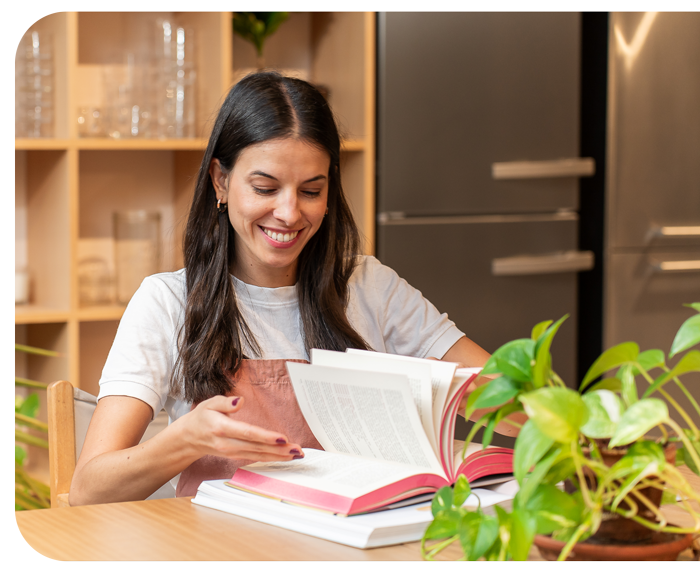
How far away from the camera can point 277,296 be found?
1354mm

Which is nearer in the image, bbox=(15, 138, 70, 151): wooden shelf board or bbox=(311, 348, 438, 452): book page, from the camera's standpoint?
bbox=(311, 348, 438, 452): book page

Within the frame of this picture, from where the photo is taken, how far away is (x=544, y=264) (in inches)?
95.3

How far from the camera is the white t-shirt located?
1.17 m

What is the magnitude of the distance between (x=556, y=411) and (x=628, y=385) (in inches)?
4.0

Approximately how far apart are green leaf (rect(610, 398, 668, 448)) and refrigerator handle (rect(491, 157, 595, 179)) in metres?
1.82

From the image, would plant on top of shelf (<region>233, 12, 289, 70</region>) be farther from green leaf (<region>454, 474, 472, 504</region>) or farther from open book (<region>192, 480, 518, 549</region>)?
green leaf (<region>454, 474, 472, 504</region>)

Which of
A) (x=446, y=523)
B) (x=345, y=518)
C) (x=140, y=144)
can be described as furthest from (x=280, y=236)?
(x=140, y=144)

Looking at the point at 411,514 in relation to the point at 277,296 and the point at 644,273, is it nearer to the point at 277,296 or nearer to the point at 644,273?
the point at 277,296

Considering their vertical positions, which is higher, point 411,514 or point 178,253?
point 178,253

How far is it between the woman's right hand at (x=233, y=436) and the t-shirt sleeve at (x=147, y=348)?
0.89ft

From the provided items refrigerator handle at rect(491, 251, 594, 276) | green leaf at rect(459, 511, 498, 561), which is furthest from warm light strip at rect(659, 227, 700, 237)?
green leaf at rect(459, 511, 498, 561)

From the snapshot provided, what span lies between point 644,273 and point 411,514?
1900 mm

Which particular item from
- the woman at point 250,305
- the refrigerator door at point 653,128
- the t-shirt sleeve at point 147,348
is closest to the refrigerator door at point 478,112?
the refrigerator door at point 653,128

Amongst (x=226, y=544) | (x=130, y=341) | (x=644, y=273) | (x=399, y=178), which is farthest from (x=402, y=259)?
(x=226, y=544)
